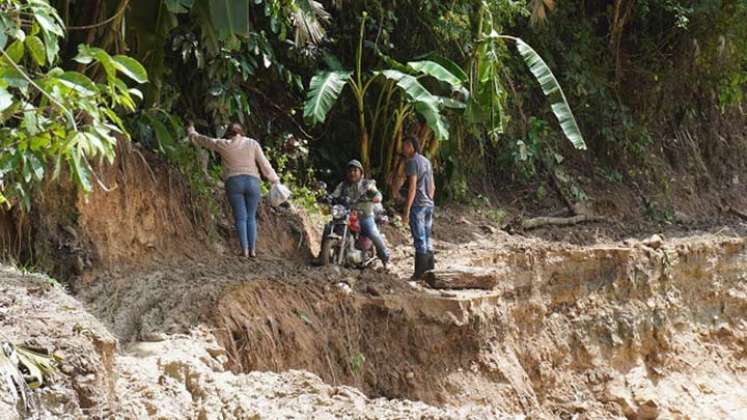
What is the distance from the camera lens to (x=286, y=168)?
44.4 feet

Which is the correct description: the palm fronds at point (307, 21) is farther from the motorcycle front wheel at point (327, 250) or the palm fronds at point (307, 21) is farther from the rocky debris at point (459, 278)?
the rocky debris at point (459, 278)

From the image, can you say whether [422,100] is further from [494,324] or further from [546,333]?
[546,333]

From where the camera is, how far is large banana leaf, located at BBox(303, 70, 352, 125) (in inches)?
467

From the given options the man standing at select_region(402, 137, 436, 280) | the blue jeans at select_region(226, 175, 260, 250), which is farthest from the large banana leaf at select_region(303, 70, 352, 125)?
the blue jeans at select_region(226, 175, 260, 250)

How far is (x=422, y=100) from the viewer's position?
12258mm

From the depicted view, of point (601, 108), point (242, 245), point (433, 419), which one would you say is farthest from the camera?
point (601, 108)

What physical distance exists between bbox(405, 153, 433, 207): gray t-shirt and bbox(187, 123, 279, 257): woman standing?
5.26 feet

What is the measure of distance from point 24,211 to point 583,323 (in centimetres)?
802

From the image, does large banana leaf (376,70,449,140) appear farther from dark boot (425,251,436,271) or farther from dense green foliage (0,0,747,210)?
dark boot (425,251,436,271)

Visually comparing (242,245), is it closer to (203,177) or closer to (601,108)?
(203,177)

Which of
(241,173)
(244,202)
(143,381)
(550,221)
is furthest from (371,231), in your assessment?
(550,221)

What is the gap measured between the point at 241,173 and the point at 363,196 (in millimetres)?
1404

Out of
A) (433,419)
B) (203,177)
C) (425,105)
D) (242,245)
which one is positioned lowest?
(433,419)

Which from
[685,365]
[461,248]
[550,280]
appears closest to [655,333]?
[685,365]
